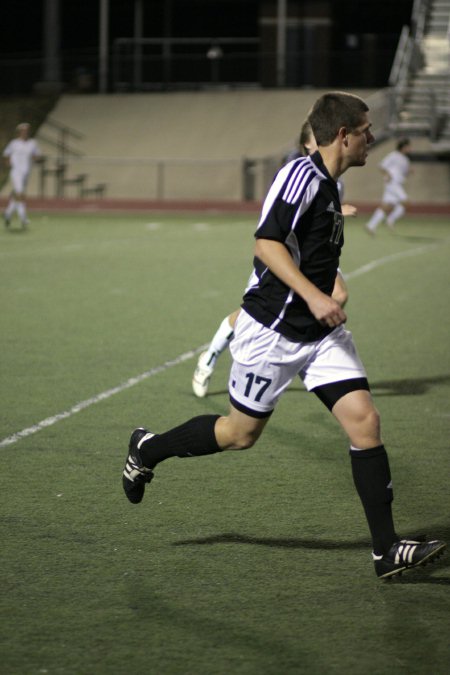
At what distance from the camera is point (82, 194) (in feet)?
121

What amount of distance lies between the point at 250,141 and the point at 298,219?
34555mm

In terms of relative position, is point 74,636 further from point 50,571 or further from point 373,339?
point 373,339

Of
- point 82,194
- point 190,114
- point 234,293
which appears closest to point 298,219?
point 234,293

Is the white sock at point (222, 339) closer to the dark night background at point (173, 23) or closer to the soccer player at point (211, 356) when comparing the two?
the soccer player at point (211, 356)

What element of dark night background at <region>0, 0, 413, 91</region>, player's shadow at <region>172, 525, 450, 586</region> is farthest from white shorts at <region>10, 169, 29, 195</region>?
player's shadow at <region>172, 525, 450, 586</region>

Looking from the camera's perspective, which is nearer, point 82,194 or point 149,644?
point 149,644

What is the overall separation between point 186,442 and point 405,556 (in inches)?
41.9

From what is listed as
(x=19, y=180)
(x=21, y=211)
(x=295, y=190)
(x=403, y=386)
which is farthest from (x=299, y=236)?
(x=19, y=180)

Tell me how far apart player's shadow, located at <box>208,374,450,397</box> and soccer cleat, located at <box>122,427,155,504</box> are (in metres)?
3.20

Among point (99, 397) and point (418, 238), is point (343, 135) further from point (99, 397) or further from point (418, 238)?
point (418, 238)

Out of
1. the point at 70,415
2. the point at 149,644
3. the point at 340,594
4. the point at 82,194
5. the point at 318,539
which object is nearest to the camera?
the point at 149,644

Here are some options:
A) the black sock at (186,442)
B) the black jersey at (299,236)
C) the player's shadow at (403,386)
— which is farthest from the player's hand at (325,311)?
the player's shadow at (403,386)

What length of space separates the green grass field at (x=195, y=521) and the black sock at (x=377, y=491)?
187 millimetres

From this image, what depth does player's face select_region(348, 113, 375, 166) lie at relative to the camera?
190 inches
